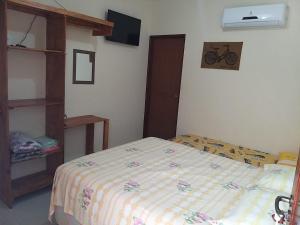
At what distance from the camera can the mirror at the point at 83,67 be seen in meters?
3.12

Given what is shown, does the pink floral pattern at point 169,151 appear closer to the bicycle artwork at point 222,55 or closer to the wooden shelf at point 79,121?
the wooden shelf at point 79,121

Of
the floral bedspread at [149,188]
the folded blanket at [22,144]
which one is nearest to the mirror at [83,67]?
the folded blanket at [22,144]

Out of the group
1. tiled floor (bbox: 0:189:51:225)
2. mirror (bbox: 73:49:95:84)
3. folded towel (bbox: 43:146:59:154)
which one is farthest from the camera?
mirror (bbox: 73:49:95:84)

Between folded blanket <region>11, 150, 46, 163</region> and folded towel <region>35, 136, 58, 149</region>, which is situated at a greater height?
folded towel <region>35, 136, 58, 149</region>

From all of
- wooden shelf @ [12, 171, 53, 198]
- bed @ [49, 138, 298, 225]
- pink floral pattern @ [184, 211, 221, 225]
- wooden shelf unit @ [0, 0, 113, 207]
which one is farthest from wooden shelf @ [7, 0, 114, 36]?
pink floral pattern @ [184, 211, 221, 225]

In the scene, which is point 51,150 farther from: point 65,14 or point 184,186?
point 184,186

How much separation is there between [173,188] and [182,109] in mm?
2294

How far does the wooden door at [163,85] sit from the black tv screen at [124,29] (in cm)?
43

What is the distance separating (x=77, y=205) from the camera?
1.69m

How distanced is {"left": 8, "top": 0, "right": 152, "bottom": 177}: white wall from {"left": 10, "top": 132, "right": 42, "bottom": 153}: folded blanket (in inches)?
8.9

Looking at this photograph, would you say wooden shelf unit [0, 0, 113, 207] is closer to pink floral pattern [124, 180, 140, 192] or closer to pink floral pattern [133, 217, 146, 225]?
pink floral pattern [124, 180, 140, 192]

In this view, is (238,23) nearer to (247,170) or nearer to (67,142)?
(247,170)

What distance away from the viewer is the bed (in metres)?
1.39

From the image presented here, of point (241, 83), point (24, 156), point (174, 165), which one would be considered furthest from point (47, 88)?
point (241, 83)
